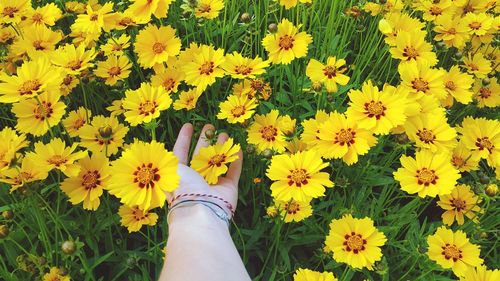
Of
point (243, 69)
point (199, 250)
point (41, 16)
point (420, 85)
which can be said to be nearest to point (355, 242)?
point (199, 250)

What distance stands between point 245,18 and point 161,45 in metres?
0.27

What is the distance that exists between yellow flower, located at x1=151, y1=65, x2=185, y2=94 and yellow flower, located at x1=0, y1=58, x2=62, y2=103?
0.28 meters

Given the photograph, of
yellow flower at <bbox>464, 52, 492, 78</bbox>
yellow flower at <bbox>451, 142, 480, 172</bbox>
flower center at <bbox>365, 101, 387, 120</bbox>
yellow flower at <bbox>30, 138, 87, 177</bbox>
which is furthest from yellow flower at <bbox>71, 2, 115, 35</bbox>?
yellow flower at <bbox>464, 52, 492, 78</bbox>

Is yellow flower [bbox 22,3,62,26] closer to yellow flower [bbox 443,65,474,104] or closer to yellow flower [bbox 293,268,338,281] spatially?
yellow flower [bbox 293,268,338,281]

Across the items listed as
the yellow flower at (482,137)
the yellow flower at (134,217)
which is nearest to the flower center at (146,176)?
the yellow flower at (134,217)

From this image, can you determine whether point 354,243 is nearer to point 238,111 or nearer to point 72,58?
point 238,111

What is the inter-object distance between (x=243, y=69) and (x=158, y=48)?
25 centimetres

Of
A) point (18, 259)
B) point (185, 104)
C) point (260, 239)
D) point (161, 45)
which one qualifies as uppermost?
point (161, 45)

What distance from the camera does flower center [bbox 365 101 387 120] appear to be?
983mm

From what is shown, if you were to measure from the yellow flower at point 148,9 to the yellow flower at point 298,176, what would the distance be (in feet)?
1.65

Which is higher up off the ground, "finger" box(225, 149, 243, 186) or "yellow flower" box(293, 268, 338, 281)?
"finger" box(225, 149, 243, 186)

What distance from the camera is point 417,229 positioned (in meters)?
1.15

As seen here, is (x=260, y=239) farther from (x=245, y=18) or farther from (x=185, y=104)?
(x=245, y=18)

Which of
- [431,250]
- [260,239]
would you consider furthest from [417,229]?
[260,239]
